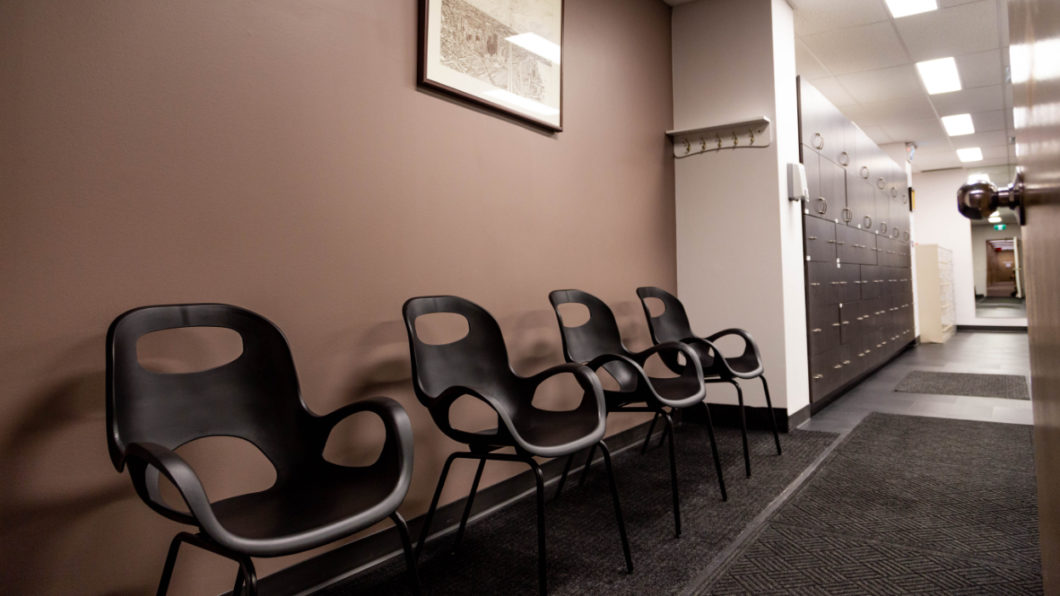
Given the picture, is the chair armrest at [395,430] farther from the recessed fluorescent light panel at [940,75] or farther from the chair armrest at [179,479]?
the recessed fluorescent light panel at [940,75]

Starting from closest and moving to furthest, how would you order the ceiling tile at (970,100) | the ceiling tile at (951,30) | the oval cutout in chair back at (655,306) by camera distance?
1. the oval cutout in chair back at (655,306)
2. the ceiling tile at (951,30)
3. the ceiling tile at (970,100)

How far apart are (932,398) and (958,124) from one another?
4412 mm

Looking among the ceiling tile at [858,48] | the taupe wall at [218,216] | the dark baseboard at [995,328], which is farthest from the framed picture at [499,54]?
the dark baseboard at [995,328]

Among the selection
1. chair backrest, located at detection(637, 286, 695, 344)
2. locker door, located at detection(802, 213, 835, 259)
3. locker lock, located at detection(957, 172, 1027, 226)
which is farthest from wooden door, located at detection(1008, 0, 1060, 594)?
locker door, located at detection(802, 213, 835, 259)

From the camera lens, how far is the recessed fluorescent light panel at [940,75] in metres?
4.84

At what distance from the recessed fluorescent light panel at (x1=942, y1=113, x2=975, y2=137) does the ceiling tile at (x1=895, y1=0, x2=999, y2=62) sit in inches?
89.4

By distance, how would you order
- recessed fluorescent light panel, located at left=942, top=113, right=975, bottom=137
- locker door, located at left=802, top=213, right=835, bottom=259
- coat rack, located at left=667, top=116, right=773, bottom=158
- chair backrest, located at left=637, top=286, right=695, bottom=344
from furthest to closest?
recessed fluorescent light panel, located at left=942, top=113, right=975, bottom=137
locker door, located at left=802, top=213, right=835, bottom=259
coat rack, located at left=667, top=116, right=773, bottom=158
chair backrest, located at left=637, top=286, right=695, bottom=344

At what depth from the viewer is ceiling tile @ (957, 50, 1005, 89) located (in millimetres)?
4680

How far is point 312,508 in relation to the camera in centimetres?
114

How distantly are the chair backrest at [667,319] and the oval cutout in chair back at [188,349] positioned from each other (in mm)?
1939

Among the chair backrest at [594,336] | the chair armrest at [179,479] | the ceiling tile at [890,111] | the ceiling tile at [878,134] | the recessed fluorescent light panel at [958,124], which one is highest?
the ceiling tile at [878,134]

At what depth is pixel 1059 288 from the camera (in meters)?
0.44

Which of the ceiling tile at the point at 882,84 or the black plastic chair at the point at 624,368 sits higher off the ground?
the ceiling tile at the point at 882,84

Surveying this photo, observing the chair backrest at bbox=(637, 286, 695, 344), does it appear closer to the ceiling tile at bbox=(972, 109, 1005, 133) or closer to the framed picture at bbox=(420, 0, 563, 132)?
the framed picture at bbox=(420, 0, 563, 132)
